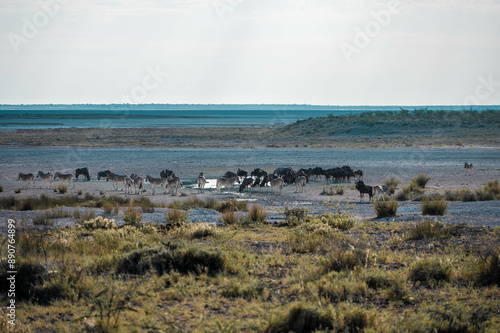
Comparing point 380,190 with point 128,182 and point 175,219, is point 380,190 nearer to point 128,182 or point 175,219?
point 175,219

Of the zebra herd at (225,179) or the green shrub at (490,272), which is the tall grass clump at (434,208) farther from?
the zebra herd at (225,179)

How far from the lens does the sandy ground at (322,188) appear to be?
17391mm

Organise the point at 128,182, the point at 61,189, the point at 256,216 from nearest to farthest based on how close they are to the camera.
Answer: the point at 256,216 → the point at 128,182 → the point at 61,189

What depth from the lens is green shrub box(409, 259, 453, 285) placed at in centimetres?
941

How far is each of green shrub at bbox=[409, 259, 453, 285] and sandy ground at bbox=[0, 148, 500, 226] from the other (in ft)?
19.9

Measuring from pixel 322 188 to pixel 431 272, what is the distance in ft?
64.8

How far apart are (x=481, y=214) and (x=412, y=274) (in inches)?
328

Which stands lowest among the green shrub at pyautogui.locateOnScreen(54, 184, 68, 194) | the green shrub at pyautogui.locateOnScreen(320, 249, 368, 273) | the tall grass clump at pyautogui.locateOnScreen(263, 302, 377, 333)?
the green shrub at pyautogui.locateOnScreen(54, 184, 68, 194)

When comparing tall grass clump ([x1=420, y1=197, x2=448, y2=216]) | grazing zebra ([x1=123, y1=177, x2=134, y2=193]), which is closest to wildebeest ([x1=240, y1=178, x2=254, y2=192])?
grazing zebra ([x1=123, y1=177, x2=134, y2=193])

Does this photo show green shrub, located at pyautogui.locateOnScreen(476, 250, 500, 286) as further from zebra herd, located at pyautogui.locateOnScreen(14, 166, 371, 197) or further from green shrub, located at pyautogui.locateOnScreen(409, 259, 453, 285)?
zebra herd, located at pyautogui.locateOnScreen(14, 166, 371, 197)

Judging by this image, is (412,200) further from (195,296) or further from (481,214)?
(195,296)

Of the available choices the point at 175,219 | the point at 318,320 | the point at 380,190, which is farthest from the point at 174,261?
the point at 380,190

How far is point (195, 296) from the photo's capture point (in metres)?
8.62

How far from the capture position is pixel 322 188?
95.8 ft
